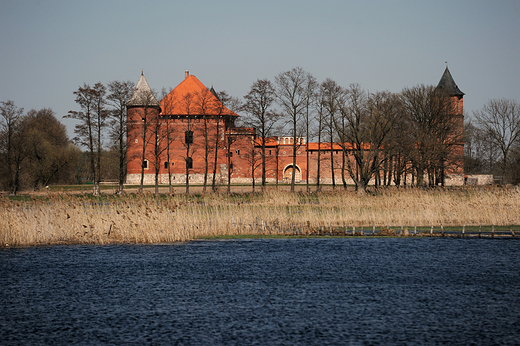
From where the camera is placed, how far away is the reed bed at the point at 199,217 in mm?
14211

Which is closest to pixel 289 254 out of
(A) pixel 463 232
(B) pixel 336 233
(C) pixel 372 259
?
(C) pixel 372 259

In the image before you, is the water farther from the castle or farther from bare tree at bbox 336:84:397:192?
the castle

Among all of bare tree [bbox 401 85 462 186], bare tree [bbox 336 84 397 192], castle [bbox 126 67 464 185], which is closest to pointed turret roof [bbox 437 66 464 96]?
castle [bbox 126 67 464 185]

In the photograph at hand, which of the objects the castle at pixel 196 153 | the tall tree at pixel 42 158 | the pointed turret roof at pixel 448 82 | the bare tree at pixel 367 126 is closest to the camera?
the bare tree at pixel 367 126

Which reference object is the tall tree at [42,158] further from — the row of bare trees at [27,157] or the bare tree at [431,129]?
the bare tree at [431,129]

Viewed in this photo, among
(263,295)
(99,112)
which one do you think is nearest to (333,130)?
(99,112)

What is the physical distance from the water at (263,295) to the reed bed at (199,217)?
1.31 m

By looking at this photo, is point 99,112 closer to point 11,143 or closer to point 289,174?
point 11,143

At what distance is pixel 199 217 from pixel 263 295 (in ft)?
26.1

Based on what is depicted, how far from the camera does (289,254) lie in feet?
39.6

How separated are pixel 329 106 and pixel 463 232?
1114 inches

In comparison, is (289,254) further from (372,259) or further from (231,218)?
(231,218)

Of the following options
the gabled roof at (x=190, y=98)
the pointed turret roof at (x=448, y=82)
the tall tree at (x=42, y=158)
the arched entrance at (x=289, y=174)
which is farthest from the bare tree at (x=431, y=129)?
the tall tree at (x=42, y=158)

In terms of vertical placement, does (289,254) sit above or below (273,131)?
below
